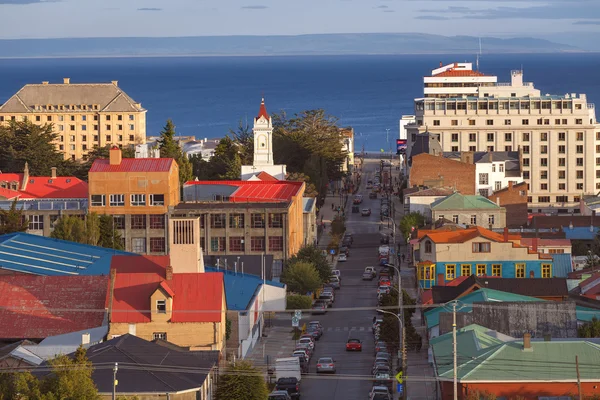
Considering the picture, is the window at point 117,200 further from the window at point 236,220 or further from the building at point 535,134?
the building at point 535,134

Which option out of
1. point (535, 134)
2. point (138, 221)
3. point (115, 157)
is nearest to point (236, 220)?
point (138, 221)

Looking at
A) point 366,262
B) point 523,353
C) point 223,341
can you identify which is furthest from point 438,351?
point 366,262

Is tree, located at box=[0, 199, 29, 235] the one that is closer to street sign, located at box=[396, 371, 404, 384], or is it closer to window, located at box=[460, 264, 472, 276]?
window, located at box=[460, 264, 472, 276]

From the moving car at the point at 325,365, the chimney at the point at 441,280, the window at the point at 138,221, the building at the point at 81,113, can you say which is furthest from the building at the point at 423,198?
the building at the point at 81,113

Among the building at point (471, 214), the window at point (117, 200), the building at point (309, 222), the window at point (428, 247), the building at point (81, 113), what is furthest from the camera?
the building at point (81, 113)

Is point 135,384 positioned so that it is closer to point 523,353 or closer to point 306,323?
point 523,353

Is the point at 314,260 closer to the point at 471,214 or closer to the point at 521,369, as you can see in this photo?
the point at 471,214
